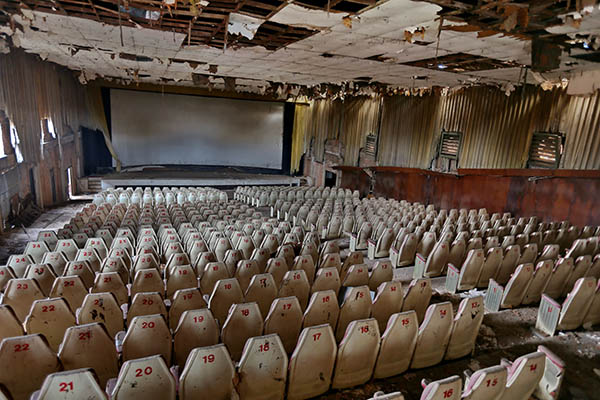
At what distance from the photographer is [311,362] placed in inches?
104

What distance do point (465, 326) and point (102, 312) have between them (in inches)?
128

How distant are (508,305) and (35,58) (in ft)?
45.3

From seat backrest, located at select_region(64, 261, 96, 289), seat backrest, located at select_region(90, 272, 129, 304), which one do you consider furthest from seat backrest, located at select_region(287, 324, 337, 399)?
seat backrest, located at select_region(64, 261, 96, 289)

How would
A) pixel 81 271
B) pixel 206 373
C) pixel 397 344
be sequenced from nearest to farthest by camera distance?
pixel 206 373
pixel 397 344
pixel 81 271

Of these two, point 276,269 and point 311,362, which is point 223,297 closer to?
point 276,269

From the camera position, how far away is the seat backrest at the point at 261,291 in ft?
12.3

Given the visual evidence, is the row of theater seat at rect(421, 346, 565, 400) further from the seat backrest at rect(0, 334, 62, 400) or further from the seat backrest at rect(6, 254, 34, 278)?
the seat backrest at rect(6, 254, 34, 278)

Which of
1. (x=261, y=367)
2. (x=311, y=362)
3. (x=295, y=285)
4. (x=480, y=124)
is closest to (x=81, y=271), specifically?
(x=295, y=285)

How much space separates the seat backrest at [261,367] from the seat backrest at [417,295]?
1656 mm

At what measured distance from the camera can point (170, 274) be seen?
13.6 feet

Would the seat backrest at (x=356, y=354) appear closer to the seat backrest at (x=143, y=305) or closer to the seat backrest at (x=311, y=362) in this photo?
the seat backrest at (x=311, y=362)

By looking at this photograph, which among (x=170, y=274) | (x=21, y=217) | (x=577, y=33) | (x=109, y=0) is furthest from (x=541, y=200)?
(x=21, y=217)

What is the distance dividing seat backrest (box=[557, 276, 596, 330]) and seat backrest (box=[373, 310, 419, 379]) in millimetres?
1983

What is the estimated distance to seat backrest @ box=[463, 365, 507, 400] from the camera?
216 centimetres
